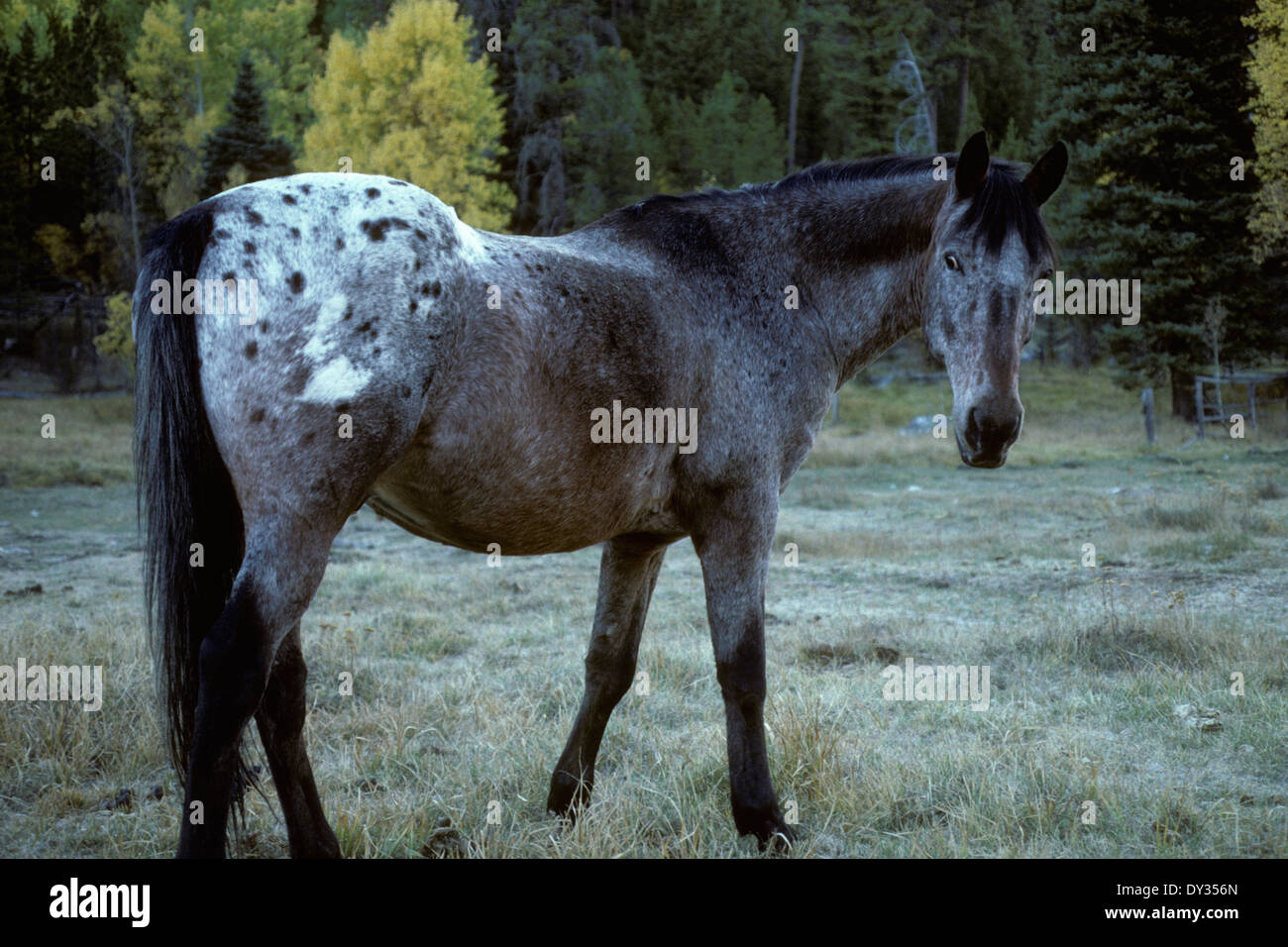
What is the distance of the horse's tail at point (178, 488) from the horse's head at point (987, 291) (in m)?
2.73

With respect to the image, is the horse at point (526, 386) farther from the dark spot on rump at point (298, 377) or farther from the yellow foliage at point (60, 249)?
the yellow foliage at point (60, 249)

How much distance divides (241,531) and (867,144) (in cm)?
3210

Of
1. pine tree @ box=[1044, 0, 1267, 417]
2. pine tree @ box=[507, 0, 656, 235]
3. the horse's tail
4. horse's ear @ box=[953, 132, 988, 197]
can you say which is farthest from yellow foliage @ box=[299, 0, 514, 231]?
the horse's tail

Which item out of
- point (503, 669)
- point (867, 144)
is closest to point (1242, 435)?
point (867, 144)

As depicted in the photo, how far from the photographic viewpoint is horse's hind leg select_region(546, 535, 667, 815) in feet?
14.7

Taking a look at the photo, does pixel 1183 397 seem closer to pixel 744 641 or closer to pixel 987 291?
pixel 987 291

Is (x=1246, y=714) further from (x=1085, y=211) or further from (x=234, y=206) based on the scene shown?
(x=1085, y=211)

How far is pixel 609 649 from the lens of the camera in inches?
179

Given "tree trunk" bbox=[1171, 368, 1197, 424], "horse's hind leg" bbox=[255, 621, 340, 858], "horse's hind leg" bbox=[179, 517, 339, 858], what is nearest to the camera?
"horse's hind leg" bbox=[179, 517, 339, 858]

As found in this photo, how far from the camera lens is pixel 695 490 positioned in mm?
3982

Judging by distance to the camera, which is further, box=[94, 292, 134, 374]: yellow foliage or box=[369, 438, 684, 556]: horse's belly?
box=[94, 292, 134, 374]: yellow foliage
